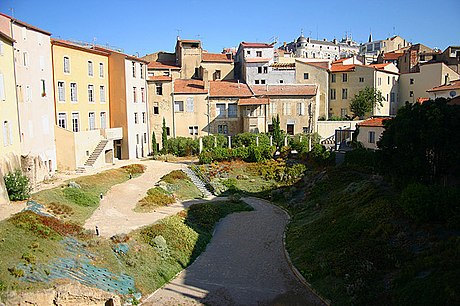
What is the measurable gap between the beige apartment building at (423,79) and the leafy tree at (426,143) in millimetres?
39744

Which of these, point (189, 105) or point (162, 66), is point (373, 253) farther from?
point (162, 66)

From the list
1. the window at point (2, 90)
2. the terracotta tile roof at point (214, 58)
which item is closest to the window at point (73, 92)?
the window at point (2, 90)

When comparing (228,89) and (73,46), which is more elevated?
(73,46)

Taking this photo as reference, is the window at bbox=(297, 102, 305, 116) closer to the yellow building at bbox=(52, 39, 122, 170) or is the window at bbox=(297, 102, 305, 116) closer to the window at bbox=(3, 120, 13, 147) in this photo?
the yellow building at bbox=(52, 39, 122, 170)

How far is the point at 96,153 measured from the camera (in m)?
38.8

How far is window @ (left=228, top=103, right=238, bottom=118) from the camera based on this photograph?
52456 mm

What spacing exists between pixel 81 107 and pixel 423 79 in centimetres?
4680

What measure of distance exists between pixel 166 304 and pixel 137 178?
66.8ft

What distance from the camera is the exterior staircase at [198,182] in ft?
118

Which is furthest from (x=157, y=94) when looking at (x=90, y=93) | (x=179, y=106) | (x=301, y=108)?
(x=301, y=108)

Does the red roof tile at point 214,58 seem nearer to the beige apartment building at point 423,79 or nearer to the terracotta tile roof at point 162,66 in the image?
the terracotta tile roof at point 162,66

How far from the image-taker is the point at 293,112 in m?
53.7

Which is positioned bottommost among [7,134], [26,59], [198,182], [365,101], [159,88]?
[198,182]

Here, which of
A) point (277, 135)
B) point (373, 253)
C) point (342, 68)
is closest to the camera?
point (373, 253)
